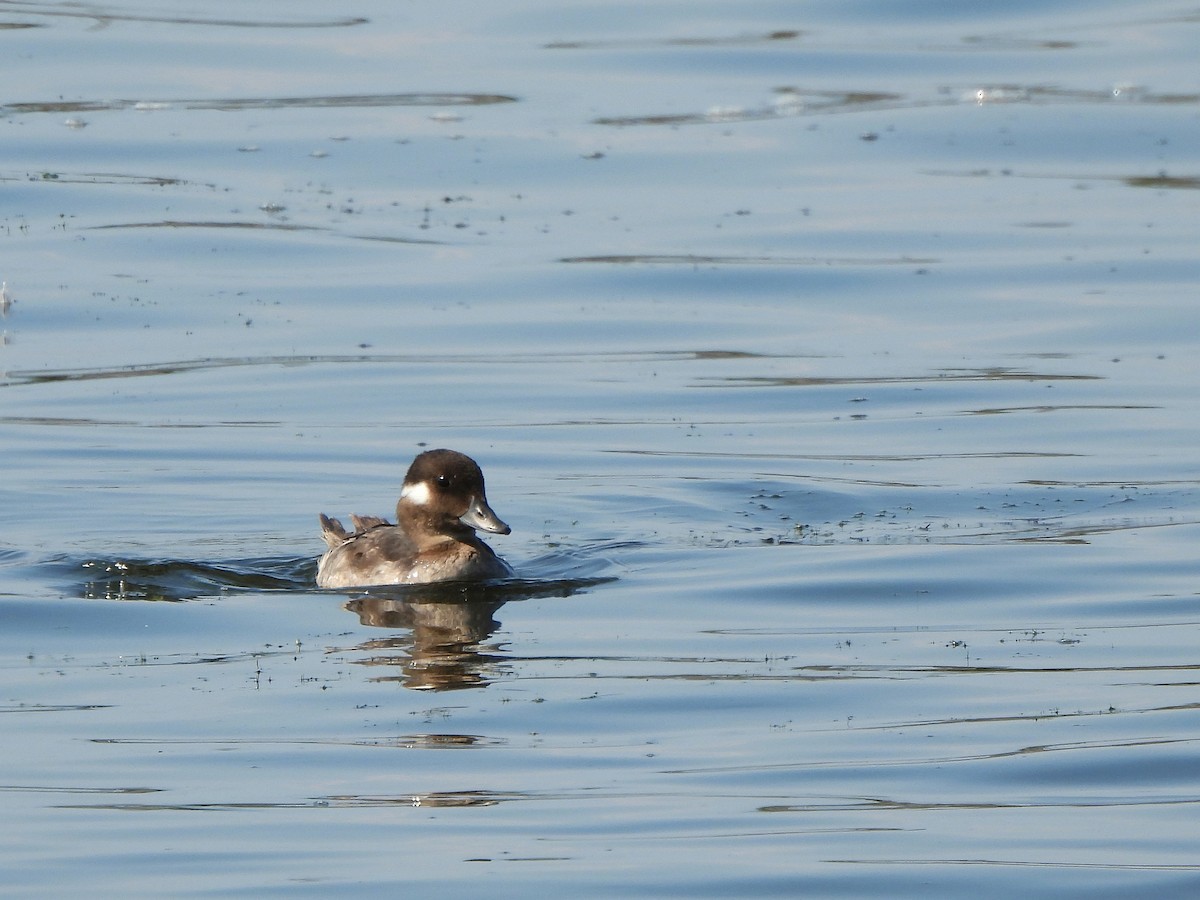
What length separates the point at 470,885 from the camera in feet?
25.1

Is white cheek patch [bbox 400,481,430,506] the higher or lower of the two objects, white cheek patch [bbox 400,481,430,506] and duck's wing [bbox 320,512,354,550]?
the higher

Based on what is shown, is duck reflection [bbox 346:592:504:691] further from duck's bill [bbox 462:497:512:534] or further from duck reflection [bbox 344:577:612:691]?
duck's bill [bbox 462:497:512:534]

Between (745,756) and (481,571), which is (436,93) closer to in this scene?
(481,571)

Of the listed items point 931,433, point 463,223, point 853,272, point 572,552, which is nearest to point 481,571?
point 572,552

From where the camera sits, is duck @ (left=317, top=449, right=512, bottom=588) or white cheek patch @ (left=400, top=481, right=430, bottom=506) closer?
duck @ (left=317, top=449, right=512, bottom=588)

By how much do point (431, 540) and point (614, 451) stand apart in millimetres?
3468

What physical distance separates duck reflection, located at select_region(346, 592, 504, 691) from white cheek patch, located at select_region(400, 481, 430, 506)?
57 cm

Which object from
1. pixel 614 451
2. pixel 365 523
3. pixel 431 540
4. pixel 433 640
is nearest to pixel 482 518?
pixel 431 540

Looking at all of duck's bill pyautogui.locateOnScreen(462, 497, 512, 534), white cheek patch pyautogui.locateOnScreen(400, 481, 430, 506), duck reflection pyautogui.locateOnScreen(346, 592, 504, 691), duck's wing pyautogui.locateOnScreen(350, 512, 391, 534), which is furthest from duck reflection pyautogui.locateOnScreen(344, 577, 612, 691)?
duck's wing pyautogui.locateOnScreen(350, 512, 391, 534)

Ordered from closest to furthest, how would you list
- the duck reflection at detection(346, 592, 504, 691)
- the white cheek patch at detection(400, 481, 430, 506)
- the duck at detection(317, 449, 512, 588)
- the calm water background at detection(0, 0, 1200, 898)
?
the calm water background at detection(0, 0, 1200, 898) → the duck reflection at detection(346, 592, 504, 691) → the duck at detection(317, 449, 512, 588) → the white cheek patch at detection(400, 481, 430, 506)

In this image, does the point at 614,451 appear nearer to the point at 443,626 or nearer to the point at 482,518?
the point at 482,518

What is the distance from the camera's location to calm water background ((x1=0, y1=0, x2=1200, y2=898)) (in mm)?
8445

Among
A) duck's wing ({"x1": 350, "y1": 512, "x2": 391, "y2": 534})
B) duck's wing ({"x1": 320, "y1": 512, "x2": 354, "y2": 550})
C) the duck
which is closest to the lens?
the duck

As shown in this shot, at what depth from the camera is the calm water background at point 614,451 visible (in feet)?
27.7
